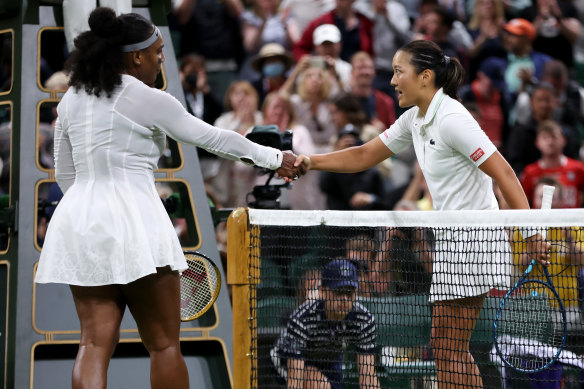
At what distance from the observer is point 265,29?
1007cm

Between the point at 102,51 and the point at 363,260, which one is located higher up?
the point at 102,51

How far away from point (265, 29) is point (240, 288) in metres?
6.01

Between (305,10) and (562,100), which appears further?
(305,10)

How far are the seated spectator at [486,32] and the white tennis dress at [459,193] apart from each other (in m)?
5.67

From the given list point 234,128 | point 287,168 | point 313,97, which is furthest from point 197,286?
point 313,97

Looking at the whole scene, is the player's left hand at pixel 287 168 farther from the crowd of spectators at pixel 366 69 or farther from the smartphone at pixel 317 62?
the smartphone at pixel 317 62

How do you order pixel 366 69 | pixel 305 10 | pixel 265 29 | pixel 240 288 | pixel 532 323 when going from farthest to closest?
pixel 305 10 → pixel 265 29 → pixel 366 69 → pixel 532 323 → pixel 240 288

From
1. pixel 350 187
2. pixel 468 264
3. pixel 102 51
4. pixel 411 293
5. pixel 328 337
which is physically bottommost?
pixel 328 337

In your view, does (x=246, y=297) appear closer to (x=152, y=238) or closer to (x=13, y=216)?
(x=152, y=238)

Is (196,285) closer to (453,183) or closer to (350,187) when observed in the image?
(453,183)

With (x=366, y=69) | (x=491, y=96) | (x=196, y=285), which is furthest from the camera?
(x=491, y=96)

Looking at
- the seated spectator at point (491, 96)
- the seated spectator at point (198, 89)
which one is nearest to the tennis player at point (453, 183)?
the seated spectator at point (491, 96)

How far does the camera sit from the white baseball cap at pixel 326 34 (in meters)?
9.36

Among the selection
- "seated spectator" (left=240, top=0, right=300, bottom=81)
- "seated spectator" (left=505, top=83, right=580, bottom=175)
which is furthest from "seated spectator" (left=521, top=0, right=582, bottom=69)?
"seated spectator" (left=240, top=0, right=300, bottom=81)
